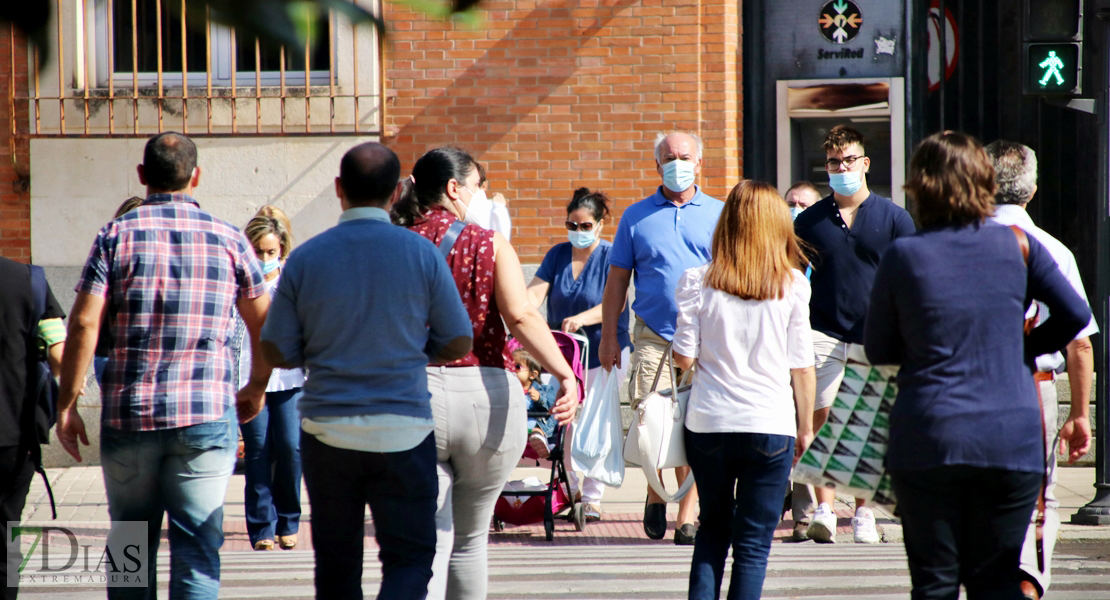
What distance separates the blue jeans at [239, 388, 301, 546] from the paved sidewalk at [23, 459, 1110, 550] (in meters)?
0.30

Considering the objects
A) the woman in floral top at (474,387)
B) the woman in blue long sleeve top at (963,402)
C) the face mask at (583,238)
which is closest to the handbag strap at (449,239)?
the woman in floral top at (474,387)

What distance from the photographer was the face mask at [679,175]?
6.59 meters

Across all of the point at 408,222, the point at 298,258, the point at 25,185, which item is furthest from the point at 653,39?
the point at 298,258

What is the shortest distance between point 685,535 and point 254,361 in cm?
309

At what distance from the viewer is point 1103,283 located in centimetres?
694

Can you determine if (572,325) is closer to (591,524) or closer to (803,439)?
(591,524)

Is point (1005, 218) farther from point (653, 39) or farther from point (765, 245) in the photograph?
point (653, 39)

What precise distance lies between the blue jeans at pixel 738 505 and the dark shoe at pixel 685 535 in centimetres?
210

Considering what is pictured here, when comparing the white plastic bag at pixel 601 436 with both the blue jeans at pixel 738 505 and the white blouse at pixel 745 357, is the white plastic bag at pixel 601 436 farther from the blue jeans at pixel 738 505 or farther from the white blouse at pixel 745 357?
the blue jeans at pixel 738 505

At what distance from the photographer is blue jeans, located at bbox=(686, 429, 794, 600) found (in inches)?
163

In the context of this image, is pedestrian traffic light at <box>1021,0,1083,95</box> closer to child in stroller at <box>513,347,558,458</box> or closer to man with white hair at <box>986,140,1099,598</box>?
man with white hair at <box>986,140,1099,598</box>

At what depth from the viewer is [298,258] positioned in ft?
11.6

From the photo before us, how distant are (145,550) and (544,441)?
306 centimetres

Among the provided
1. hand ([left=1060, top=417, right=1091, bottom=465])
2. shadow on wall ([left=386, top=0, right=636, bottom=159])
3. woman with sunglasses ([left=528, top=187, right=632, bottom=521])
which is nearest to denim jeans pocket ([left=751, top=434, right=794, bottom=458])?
hand ([left=1060, top=417, right=1091, bottom=465])
